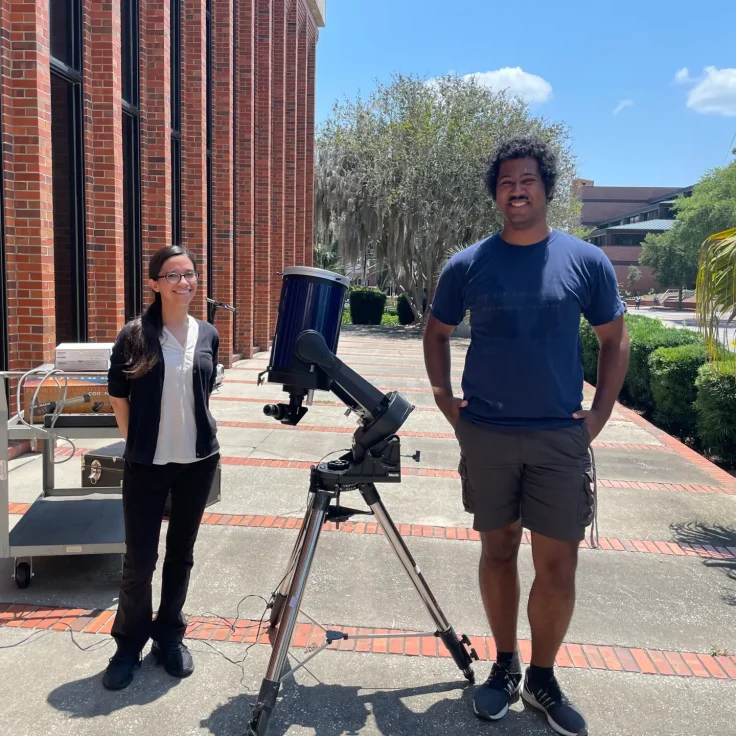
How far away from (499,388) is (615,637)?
1595 mm

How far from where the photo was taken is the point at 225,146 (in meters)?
12.2

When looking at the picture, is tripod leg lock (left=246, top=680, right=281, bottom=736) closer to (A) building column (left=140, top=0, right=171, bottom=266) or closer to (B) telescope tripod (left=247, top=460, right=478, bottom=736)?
(B) telescope tripod (left=247, top=460, right=478, bottom=736)

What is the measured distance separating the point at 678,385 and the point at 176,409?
25.2 ft

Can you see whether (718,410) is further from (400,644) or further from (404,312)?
(404,312)

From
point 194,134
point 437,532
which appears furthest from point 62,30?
point 437,532

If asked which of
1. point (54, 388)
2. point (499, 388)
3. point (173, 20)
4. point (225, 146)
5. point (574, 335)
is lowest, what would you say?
point (54, 388)

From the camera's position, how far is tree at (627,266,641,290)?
78.3m

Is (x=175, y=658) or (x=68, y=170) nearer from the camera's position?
(x=175, y=658)

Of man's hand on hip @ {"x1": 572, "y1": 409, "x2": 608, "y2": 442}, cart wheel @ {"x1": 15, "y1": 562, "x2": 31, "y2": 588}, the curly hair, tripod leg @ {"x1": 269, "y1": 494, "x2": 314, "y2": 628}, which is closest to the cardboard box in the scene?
cart wheel @ {"x1": 15, "y1": 562, "x2": 31, "y2": 588}

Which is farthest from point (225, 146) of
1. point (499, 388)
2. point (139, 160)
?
point (499, 388)

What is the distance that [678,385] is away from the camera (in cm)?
882

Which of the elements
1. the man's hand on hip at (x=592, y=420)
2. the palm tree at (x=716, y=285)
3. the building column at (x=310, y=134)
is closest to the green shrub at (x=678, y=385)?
the palm tree at (x=716, y=285)

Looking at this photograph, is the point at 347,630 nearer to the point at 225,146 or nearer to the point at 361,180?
the point at 225,146

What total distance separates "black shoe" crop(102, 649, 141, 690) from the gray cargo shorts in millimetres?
1522
